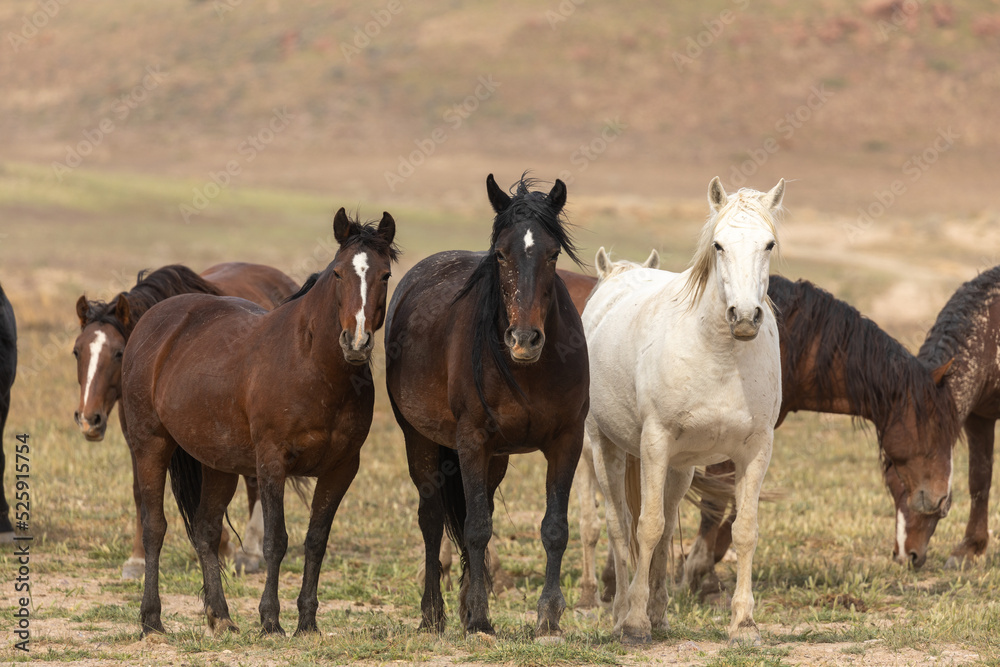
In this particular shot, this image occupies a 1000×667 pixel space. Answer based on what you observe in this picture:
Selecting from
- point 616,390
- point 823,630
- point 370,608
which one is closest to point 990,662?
point 823,630

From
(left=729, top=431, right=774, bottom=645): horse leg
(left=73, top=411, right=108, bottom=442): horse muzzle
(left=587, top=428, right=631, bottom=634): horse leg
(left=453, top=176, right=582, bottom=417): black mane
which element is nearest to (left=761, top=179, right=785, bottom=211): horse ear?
(left=453, top=176, right=582, bottom=417): black mane

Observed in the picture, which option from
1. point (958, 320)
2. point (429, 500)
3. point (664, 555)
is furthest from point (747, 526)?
point (958, 320)

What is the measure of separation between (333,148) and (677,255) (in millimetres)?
31649

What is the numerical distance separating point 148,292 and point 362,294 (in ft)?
10.1

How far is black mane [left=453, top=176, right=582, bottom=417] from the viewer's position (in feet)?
18.0

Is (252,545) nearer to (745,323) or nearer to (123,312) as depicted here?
(123,312)

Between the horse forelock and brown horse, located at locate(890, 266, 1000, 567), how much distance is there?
297cm

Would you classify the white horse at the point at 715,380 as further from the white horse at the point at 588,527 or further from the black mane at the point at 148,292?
the black mane at the point at 148,292

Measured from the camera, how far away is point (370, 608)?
7.33 m

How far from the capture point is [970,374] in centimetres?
802

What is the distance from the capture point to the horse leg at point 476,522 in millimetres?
5578

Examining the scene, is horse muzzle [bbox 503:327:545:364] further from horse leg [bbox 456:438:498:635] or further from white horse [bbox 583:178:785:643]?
white horse [bbox 583:178:785:643]

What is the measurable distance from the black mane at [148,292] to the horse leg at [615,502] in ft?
10.9

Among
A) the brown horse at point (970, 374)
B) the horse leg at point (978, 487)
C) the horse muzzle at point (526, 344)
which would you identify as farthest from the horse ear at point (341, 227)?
the horse leg at point (978, 487)
